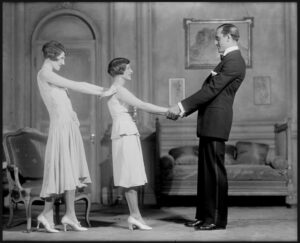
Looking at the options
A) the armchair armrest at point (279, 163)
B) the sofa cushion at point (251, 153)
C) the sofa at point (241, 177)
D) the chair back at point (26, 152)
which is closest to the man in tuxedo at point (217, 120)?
the chair back at point (26, 152)

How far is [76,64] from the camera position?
867 cm

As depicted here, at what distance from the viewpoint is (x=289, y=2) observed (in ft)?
28.4

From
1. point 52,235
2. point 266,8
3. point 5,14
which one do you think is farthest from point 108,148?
point 52,235

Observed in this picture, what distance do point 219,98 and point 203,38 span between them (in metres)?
3.44

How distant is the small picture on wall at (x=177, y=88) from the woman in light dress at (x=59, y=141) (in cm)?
336

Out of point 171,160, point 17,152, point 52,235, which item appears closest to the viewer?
point 52,235

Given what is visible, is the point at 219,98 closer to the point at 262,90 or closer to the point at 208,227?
the point at 208,227

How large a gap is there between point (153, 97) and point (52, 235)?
12.8 ft

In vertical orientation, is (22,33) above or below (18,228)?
above

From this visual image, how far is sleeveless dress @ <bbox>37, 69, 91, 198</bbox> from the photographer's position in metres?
5.26

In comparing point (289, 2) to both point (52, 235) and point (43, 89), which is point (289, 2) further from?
point (52, 235)

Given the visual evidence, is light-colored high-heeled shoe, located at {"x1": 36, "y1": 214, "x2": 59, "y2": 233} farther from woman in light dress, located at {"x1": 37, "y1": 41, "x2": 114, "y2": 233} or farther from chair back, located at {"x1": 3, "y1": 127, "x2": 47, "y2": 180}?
chair back, located at {"x1": 3, "y1": 127, "x2": 47, "y2": 180}

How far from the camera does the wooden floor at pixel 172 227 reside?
4.99 m

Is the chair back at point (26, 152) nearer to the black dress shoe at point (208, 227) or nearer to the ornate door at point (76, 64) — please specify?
the black dress shoe at point (208, 227)
